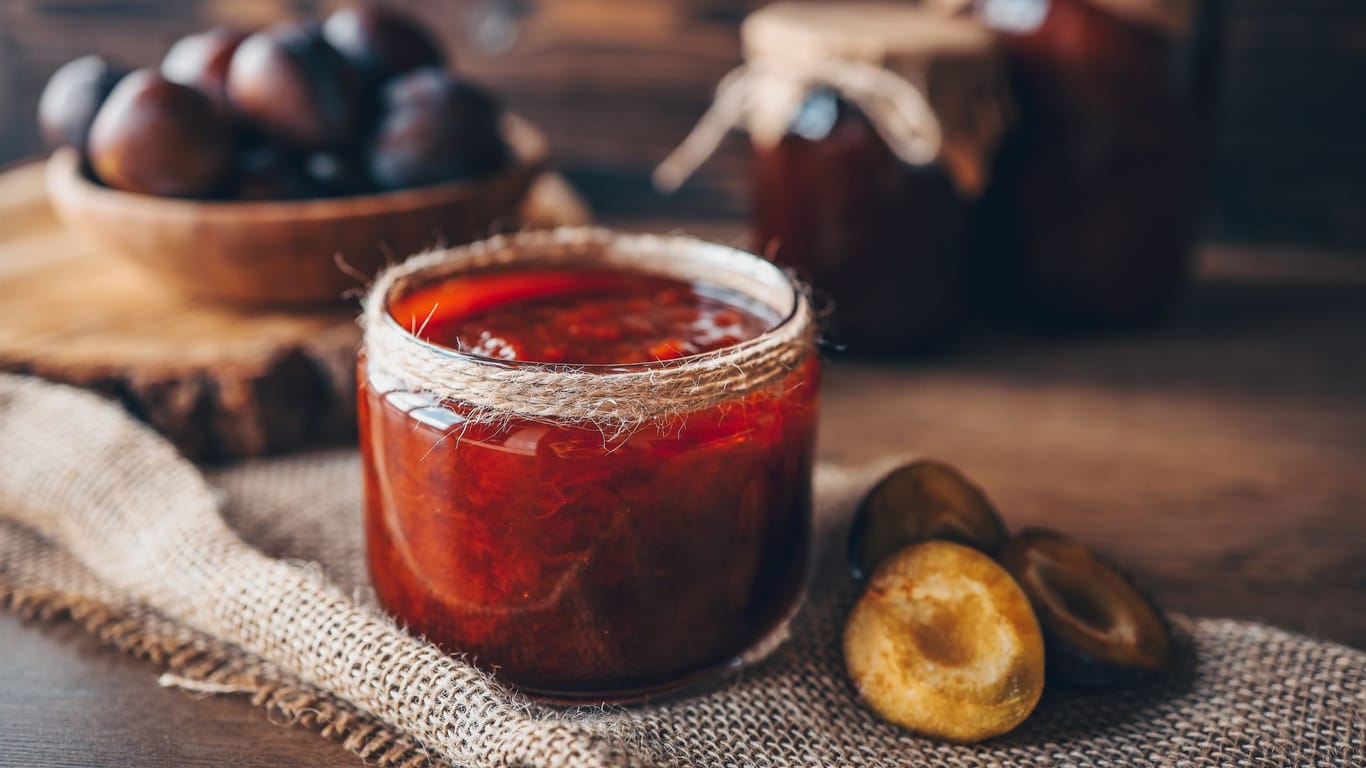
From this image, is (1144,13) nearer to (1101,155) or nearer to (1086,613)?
(1101,155)

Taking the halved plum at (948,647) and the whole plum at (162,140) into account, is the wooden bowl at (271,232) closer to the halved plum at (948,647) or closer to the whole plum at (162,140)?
the whole plum at (162,140)

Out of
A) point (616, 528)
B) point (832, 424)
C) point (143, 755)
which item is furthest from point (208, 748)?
point (832, 424)

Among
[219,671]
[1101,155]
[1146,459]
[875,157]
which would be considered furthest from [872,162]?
[219,671]

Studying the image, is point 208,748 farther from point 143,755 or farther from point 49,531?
point 49,531

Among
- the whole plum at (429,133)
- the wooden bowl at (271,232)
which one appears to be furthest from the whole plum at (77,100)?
the whole plum at (429,133)

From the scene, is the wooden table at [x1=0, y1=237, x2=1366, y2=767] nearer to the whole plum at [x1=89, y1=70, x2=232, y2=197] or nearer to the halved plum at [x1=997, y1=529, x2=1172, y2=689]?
the halved plum at [x1=997, y1=529, x2=1172, y2=689]
